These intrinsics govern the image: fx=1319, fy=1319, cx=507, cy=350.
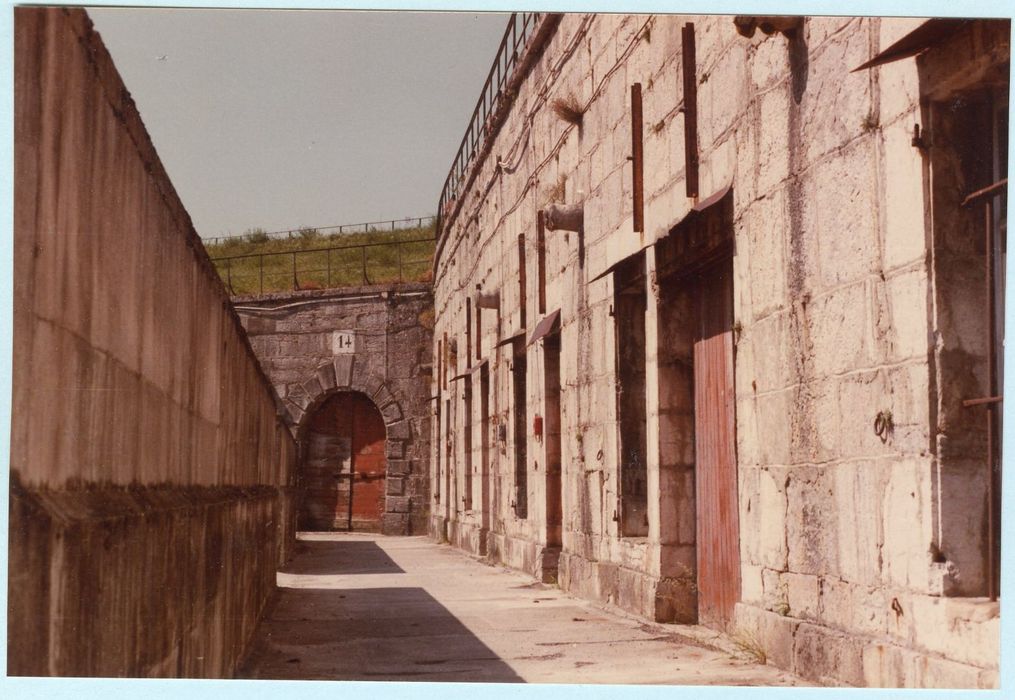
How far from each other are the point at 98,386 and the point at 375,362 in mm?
21372

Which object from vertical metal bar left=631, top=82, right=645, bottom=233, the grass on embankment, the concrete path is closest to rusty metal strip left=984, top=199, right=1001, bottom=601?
the concrete path

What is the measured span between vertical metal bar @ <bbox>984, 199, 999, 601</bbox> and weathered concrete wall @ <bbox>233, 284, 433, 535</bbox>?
64.7ft

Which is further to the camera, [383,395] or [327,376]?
[327,376]

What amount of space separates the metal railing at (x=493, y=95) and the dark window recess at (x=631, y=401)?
2.71 metres

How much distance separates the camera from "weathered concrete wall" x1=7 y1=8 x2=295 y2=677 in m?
2.85

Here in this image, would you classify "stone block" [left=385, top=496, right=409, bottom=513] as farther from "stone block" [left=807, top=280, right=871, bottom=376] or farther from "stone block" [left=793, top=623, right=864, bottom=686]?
"stone block" [left=807, top=280, right=871, bottom=376]

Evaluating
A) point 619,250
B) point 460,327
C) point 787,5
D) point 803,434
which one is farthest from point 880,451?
point 460,327

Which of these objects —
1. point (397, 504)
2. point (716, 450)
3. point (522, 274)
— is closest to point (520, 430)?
point (522, 274)

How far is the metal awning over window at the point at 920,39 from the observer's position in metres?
4.82

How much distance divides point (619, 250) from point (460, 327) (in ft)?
33.8

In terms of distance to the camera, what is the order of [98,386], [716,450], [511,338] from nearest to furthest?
[98,386], [716,450], [511,338]

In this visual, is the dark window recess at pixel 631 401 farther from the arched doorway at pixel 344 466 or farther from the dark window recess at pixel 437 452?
the arched doorway at pixel 344 466

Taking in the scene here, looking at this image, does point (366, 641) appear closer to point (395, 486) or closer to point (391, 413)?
point (395, 486)

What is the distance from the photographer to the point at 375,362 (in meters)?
24.7
